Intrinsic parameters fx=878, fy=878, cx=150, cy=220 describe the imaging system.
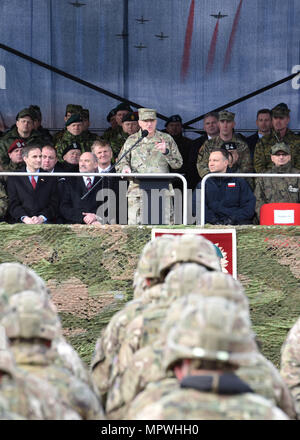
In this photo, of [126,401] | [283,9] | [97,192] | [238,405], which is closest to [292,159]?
[283,9]

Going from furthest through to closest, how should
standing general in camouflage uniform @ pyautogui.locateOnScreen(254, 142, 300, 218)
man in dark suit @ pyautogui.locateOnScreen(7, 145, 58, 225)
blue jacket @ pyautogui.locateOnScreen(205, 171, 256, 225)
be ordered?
1. standing general in camouflage uniform @ pyautogui.locateOnScreen(254, 142, 300, 218)
2. man in dark suit @ pyautogui.locateOnScreen(7, 145, 58, 225)
3. blue jacket @ pyautogui.locateOnScreen(205, 171, 256, 225)

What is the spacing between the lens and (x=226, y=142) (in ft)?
32.5

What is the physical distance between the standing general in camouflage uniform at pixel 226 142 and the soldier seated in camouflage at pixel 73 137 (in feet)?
4.23

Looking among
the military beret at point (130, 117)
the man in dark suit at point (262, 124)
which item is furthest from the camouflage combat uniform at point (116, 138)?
the man in dark suit at point (262, 124)

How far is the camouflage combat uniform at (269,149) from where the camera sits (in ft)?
32.6

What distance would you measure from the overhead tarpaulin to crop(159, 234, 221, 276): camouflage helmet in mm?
5703

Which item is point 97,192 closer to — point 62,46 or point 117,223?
point 117,223

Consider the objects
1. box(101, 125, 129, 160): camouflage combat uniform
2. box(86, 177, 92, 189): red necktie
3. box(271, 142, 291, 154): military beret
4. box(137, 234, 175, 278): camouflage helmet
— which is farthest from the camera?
box(101, 125, 129, 160): camouflage combat uniform

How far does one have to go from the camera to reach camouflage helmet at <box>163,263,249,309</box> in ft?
12.9

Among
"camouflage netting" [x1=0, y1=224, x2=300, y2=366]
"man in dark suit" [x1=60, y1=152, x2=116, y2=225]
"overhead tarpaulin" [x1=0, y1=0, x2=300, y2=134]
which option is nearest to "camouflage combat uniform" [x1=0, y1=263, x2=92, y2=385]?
"camouflage netting" [x1=0, y1=224, x2=300, y2=366]

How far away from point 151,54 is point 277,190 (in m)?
2.95

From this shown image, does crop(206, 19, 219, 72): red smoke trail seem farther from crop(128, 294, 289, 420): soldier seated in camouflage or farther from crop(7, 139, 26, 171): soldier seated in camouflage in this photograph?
crop(128, 294, 289, 420): soldier seated in camouflage

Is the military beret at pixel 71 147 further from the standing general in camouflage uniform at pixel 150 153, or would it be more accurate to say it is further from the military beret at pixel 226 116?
the military beret at pixel 226 116

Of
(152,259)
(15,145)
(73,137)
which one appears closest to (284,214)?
(73,137)
